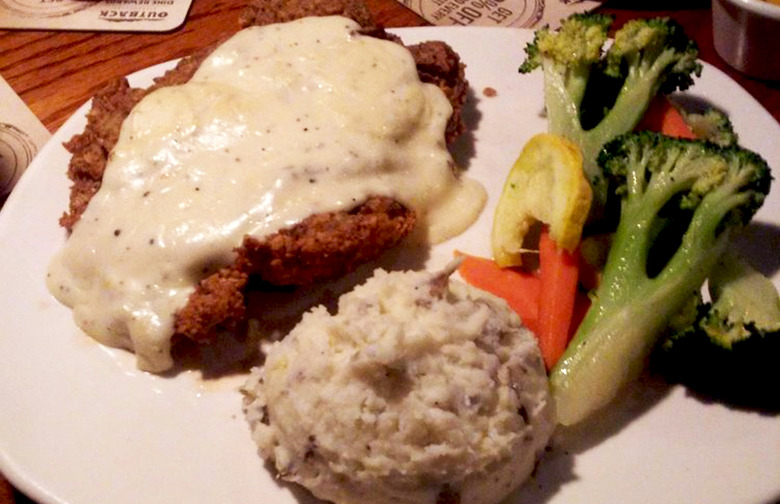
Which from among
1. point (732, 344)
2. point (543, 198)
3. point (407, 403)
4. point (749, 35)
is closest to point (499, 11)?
point (749, 35)

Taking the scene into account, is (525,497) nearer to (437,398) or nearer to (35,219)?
(437,398)

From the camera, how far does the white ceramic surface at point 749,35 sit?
3.08 m

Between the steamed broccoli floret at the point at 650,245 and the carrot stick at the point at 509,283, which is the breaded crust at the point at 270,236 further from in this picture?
the steamed broccoli floret at the point at 650,245

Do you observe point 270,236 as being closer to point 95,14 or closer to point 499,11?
point 499,11

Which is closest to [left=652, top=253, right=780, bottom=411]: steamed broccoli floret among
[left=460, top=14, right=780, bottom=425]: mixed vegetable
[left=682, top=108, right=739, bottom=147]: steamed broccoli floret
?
[left=460, top=14, right=780, bottom=425]: mixed vegetable

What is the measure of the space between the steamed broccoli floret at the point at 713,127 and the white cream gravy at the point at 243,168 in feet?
2.69

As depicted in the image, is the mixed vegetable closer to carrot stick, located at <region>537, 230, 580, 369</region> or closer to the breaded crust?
carrot stick, located at <region>537, 230, 580, 369</region>

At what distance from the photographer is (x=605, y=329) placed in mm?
2121

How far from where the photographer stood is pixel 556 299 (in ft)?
7.37

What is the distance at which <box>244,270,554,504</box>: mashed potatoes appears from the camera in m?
1.80

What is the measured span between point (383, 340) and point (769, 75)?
263 centimetres

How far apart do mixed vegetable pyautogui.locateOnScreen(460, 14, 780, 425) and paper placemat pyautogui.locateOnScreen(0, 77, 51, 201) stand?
2096 millimetres

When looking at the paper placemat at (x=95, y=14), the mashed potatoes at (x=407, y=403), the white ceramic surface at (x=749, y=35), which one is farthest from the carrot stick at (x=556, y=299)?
the paper placemat at (x=95, y=14)

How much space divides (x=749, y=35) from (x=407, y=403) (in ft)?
8.22
